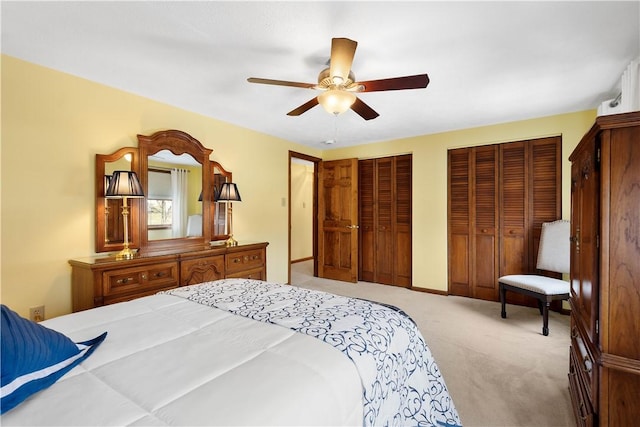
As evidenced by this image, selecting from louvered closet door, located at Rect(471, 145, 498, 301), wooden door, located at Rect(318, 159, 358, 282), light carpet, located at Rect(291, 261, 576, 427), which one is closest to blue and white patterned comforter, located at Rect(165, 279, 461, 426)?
light carpet, located at Rect(291, 261, 576, 427)

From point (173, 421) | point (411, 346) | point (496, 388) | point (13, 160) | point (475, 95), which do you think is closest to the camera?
point (173, 421)

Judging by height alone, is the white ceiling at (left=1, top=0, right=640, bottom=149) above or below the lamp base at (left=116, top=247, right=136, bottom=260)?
above

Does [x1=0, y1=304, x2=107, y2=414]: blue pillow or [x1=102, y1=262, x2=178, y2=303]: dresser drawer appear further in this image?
[x1=102, y1=262, x2=178, y2=303]: dresser drawer

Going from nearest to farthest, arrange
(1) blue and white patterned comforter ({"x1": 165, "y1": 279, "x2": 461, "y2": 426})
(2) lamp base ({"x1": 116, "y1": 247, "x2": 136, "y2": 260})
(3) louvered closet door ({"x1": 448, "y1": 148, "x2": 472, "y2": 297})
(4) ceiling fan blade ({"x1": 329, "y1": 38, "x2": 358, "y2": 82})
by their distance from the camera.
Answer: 1. (1) blue and white patterned comforter ({"x1": 165, "y1": 279, "x2": 461, "y2": 426})
2. (4) ceiling fan blade ({"x1": 329, "y1": 38, "x2": 358, "y2": 82})
3. (2) lamp base ({"x1": 116, "y1": 247, "x2": 136, "y2": 260})
4. (3) louvered closet door ({"x1": 448, "y1": 148, "x2": 472, "y2": 297})

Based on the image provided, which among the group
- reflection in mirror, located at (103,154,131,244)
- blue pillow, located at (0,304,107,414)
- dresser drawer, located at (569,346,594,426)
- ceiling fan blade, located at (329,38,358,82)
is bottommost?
dresser drawer, located at (569,346,594,426)

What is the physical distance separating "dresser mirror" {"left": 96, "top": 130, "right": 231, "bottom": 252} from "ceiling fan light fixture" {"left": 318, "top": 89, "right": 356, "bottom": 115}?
72.6 inches

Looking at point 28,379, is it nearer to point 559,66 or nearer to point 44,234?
point 44,234

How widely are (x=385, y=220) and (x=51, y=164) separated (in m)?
4.08

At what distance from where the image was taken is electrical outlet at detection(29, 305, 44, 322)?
89.3 inches

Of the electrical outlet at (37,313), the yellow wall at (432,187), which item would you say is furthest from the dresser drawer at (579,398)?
the electrical outlet at (37,313)

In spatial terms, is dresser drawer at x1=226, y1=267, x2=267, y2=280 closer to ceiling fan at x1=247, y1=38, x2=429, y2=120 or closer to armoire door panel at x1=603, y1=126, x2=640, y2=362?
ceiling fan at x1=247, y1=38, x2=429, y2=120

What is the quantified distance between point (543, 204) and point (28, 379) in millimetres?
4490

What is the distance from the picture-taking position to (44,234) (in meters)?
2.33

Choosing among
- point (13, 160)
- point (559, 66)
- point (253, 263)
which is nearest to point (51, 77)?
point (13, 160)
